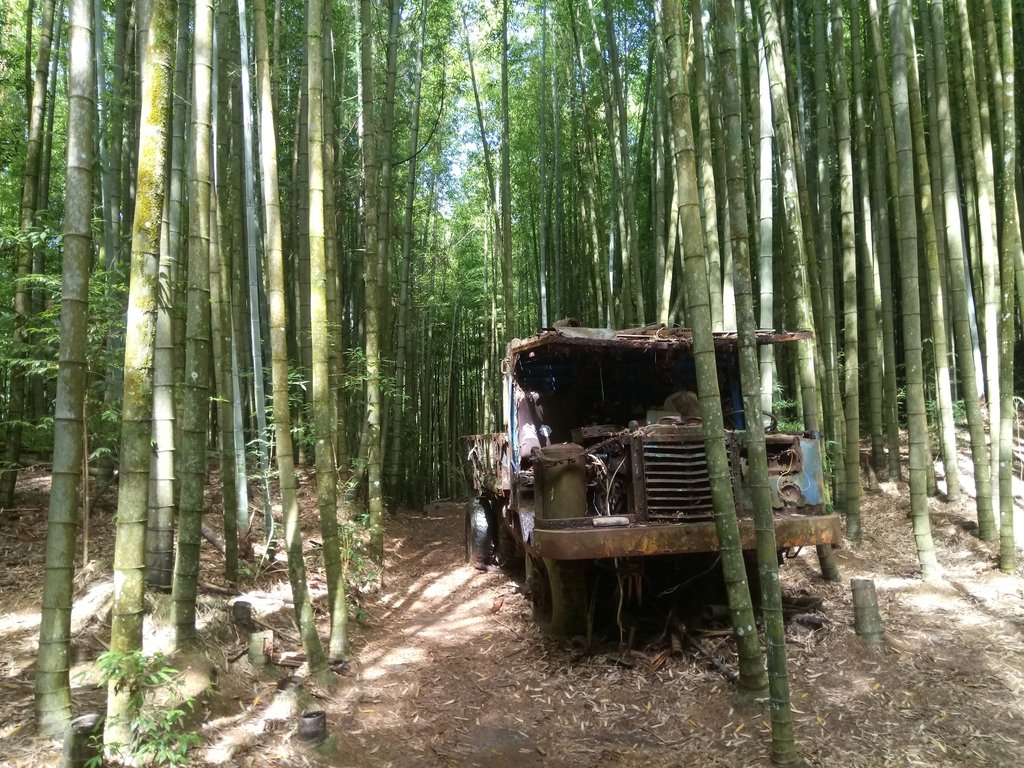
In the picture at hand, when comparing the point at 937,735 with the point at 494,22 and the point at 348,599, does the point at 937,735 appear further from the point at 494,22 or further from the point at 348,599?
the point at 494,22

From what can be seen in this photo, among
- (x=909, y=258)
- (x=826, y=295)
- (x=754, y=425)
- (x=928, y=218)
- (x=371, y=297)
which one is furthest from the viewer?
(x=826, y=295)

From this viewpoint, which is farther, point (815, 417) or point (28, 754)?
point (815, 417)

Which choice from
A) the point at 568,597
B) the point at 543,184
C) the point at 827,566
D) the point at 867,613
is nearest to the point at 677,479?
the point at 568,597

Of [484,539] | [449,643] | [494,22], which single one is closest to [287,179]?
[494,22]

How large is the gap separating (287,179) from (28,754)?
26.7 feet

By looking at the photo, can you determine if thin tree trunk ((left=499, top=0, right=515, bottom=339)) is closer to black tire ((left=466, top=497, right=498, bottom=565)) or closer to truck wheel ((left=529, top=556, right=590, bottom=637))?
black tire ((left=466, top=497, right=498, bottom=565))

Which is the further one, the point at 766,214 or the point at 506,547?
the point at 506,547

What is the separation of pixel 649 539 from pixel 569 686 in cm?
97

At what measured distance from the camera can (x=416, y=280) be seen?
11930mm

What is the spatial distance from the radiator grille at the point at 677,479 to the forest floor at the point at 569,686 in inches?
32.7

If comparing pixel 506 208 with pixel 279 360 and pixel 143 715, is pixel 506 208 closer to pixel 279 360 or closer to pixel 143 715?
pixel 279 360

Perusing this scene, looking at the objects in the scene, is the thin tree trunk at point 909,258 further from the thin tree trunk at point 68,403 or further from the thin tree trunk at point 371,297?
the thin tree trunk at point 68,403

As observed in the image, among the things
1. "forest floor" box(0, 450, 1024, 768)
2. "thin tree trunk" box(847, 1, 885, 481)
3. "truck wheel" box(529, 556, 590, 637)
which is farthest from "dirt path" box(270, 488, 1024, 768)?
"thin tree trunk" box(847, 1, 885, 481)

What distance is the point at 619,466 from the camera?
157 inches
